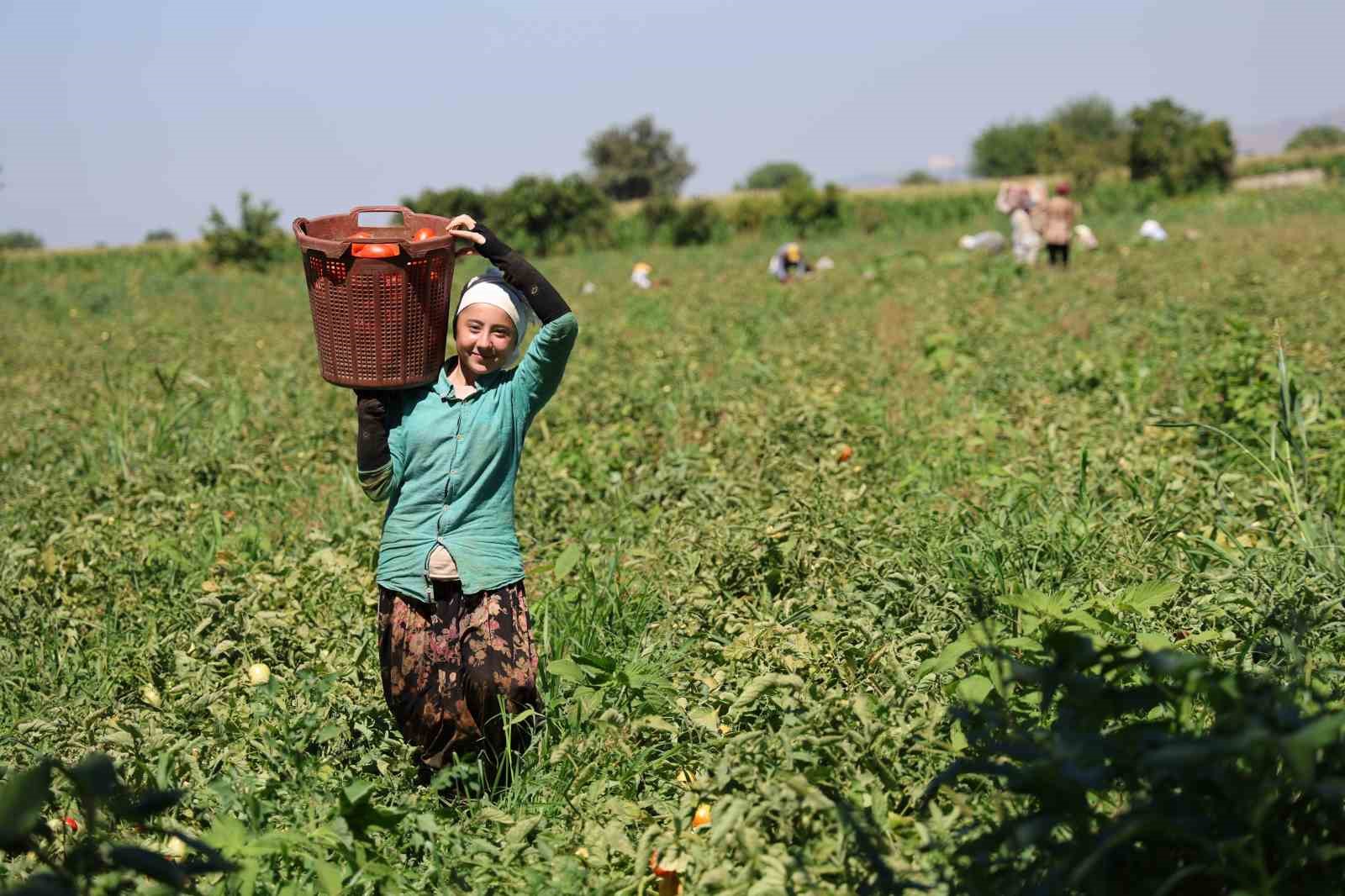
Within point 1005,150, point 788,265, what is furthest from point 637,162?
point 788,265

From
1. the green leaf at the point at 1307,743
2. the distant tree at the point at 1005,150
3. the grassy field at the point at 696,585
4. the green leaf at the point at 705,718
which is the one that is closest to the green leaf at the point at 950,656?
the grassy field at the point at 696,585

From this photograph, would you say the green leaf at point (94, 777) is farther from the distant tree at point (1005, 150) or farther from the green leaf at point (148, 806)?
the distant tree at point (1005, 150)

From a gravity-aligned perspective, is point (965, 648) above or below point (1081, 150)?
below

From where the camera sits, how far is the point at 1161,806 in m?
1.80

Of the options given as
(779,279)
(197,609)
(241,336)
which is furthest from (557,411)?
(779,279)

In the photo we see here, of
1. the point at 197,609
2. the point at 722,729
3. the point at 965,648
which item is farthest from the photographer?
the point at 197,609

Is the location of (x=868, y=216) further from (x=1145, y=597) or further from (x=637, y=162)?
(x=637, y=162)

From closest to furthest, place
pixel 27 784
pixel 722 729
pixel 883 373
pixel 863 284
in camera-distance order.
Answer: pixel 27 784, pixel 722 729, pixel 883 373, pixel 863 284

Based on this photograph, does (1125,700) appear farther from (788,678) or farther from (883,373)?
(883,373)

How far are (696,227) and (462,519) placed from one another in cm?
3368

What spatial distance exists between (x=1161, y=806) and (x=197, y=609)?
3.22 m

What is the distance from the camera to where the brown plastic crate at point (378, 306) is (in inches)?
113

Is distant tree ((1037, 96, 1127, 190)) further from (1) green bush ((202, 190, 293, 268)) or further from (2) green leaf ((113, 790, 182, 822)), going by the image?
(2) green leaf ((113, 790, 182, 822))

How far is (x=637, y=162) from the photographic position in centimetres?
9412
